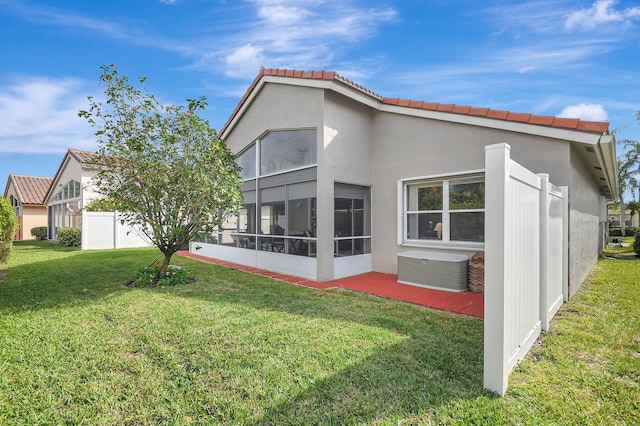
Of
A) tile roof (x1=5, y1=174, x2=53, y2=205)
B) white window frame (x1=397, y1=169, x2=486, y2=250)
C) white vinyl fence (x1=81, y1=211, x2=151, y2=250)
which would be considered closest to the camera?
white window frame (x1=397, y1=169, x2=486, y2=250)

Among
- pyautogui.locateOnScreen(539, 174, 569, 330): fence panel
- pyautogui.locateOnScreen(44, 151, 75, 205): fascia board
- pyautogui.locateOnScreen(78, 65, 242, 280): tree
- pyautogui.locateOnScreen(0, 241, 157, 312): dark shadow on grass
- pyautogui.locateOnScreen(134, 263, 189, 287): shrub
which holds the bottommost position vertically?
pyautogui.locateOnScreen(0, 241, 157, 312): dark shadow on grass

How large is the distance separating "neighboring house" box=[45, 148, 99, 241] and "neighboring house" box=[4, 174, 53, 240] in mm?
4834

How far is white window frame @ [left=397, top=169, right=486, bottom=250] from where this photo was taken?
26.7 feet

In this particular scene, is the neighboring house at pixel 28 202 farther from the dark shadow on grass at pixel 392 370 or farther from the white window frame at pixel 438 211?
the white window frame at pixel 438 211

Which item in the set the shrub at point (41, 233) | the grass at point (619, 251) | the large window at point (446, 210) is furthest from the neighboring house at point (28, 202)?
the grass at point (619, 251)

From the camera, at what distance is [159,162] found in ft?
25.4

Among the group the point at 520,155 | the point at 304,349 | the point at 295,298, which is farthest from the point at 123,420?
the point at 520,155

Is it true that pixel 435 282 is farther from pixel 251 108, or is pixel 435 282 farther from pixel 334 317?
pixel 251 108

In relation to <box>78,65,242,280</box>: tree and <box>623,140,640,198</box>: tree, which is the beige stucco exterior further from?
<box>623,140,640,198</box>: tree

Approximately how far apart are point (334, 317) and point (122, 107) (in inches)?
287

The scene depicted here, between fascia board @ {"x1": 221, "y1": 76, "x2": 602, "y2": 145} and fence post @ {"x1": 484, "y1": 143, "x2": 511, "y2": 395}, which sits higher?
fascia board @ {"x1": 221, "y1": 76, "x2": 602, "y2": 145}

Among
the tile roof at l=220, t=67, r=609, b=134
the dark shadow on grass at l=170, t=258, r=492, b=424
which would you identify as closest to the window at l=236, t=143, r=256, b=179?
the tile roof at l=220, t=67, r=609, b=134

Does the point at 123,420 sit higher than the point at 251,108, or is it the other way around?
the point at 251,108

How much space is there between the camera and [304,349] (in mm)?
4203
